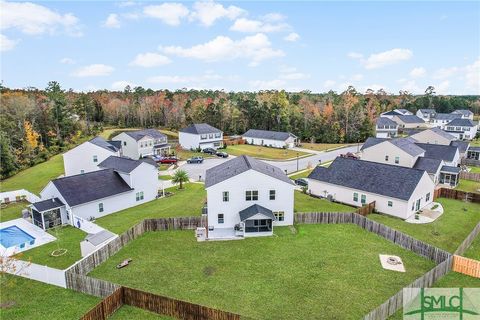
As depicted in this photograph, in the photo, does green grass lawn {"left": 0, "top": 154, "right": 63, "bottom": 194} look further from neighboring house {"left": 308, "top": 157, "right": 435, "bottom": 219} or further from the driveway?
neighboring house {"left": 308, "top": 157, "right": 435, "bottom": 219}

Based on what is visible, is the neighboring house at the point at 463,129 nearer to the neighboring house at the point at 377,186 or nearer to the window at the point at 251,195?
the neighboring house at the point at 377,186

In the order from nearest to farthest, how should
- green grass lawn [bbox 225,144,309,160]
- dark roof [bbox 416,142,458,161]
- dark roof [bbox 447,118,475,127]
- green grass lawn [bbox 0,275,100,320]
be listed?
green grass lawn [bbox 0,275,100,320] < dark roof [bbox 416,142,458,161] < green grass lawn [bbox 225,144,309,160] < dark roof [bbox 447,118,475,127]

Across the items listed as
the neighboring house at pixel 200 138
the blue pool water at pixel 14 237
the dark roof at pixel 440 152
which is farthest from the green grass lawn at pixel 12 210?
the dark roof at pixel 440 152

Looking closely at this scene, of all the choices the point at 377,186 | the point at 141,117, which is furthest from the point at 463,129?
the point at 141,117

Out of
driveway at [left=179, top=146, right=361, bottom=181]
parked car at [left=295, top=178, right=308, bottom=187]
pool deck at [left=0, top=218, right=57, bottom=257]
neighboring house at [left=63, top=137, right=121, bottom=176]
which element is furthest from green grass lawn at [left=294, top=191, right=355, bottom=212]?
neighboring house at [left=63, top=137, right=121, bottom=176]

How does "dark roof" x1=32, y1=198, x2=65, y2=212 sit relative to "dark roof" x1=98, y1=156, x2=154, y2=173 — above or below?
below

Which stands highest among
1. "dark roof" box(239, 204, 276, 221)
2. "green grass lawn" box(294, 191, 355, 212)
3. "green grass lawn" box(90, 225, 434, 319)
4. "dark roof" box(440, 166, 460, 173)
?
"dark roof" box(440, 166, 460, 173)

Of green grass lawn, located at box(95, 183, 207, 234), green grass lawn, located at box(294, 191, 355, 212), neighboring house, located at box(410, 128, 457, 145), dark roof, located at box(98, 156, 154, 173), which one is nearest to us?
green grass lawn, located at box(95, 183, 207, 234)

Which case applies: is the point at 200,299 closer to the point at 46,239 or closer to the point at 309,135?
the point at 46,239
